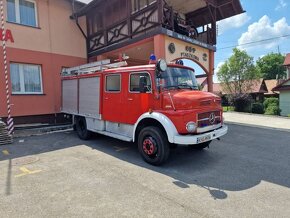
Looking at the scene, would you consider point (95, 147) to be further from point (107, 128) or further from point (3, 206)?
point (3, 206)

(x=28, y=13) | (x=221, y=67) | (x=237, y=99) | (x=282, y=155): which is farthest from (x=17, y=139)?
(x=221, y=67)

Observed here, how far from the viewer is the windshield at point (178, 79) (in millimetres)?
6008

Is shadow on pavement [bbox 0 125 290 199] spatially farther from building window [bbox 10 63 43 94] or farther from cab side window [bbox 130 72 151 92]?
building window [bbox 10 63 43 94]

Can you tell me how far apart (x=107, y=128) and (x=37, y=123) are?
219 inches

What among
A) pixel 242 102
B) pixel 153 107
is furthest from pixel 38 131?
pixel 242 102

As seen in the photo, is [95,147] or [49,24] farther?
[49,24]

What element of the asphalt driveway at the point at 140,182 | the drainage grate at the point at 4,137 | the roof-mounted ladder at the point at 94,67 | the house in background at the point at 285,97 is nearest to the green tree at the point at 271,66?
the house in background at the point at 285,97

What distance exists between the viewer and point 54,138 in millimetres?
9031

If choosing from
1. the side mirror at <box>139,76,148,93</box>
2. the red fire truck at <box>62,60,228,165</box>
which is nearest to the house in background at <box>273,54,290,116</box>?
the red fire truck at <box>62,60,228,165</box>

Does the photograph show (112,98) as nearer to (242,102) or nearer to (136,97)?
(136,97)

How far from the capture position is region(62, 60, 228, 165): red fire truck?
546 cm

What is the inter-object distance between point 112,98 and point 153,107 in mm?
1771

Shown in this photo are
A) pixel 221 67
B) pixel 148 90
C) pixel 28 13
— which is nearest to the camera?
pixel 148 90

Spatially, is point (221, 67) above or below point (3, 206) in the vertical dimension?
above
